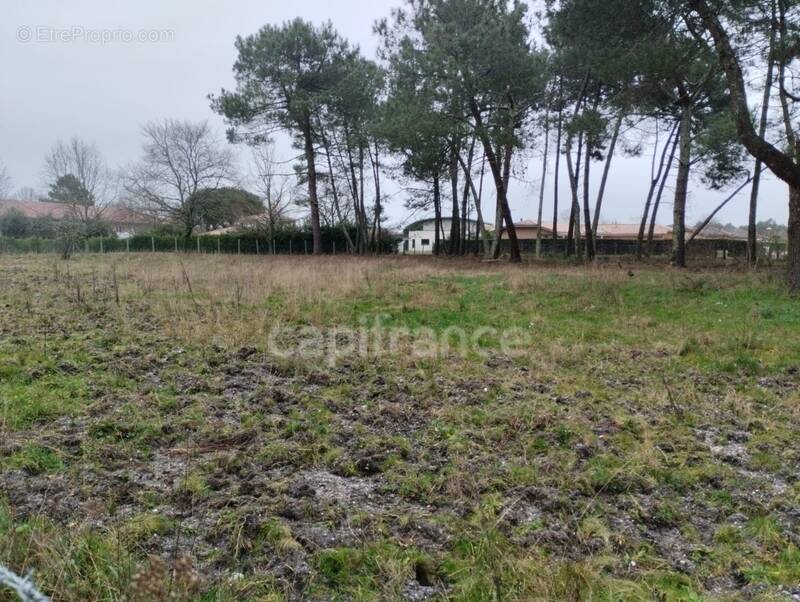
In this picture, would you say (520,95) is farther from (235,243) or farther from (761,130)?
(235,243)

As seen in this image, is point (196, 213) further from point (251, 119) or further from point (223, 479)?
point (223, 479)

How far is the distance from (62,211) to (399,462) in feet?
171

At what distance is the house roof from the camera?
39.8 metres

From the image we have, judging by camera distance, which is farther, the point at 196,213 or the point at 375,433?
the point at 196,213

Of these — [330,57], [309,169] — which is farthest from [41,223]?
[330,57]

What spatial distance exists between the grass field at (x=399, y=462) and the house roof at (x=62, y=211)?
38511mm

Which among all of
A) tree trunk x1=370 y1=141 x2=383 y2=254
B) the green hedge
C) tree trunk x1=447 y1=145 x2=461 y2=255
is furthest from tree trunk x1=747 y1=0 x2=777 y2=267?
Result: the green hedge

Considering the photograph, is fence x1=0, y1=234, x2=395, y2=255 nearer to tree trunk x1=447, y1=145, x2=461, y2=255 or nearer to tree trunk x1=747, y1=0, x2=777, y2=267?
tree trunk x1=447, y1=145, x2=461, y2=255

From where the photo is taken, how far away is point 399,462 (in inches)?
116

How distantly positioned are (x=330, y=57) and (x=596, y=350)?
22.4 meters

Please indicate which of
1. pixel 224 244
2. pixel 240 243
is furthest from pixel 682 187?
pixel 224 244

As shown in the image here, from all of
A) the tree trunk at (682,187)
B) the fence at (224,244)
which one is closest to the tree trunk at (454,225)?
the fence at (224,244)

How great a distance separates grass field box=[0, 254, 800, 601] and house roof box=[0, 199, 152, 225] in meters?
38.5

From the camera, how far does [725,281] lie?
1081cm
